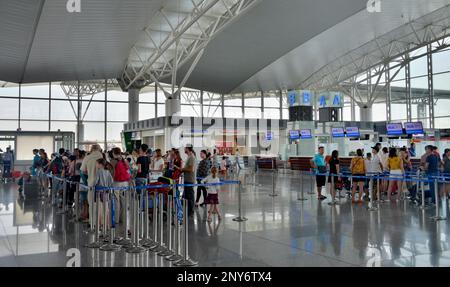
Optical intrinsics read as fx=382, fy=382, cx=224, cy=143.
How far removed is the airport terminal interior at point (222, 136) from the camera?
22.0 ft

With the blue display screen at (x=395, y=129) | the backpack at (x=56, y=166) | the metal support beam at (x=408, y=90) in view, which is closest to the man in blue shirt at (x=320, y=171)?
the backpack at (x=56, y=166)

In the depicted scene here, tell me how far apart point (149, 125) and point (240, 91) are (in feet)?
43.0

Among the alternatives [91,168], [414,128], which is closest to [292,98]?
[414,128]

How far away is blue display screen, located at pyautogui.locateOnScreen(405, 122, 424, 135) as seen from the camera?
2197 centimetres

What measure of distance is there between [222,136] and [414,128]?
14727 mm

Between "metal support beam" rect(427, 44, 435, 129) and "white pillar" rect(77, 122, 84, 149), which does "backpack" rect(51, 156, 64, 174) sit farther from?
"metal support beam" rect(427, 44, 435, 129)

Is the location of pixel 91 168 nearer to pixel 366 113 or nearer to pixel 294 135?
pixel 294 135

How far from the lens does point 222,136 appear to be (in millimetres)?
31734

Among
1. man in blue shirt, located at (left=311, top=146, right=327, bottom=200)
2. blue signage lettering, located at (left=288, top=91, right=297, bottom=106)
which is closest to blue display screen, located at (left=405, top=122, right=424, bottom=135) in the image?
blue signage lettering, located at (left=288, top=91, right=297, bottom=106)

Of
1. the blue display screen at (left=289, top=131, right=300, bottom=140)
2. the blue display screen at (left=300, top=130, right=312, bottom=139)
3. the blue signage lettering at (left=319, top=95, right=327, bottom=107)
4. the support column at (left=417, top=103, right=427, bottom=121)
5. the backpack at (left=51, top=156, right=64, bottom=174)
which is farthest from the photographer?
the support column at (left=417, top=103, right=427, bottom=121)

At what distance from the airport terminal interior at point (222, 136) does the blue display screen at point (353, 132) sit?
80 mm

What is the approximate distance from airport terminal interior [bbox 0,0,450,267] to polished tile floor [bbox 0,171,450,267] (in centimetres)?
6
